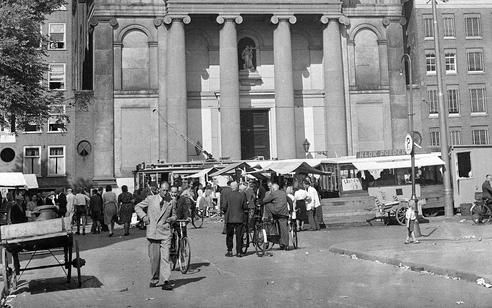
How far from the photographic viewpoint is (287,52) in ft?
148

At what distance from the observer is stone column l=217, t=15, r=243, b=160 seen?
43.3 meters

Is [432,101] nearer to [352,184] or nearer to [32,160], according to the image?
[352,184]

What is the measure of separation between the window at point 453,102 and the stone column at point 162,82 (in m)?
27.3

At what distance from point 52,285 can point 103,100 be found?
33.3 meters

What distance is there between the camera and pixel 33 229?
11.2 metres

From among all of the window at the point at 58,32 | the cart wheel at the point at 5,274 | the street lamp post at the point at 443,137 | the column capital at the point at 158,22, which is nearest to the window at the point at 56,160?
the window at the point at 58,32

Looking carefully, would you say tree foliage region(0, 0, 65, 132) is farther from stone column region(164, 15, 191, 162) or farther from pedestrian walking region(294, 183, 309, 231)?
stone column region(164, 15, 191, 162)

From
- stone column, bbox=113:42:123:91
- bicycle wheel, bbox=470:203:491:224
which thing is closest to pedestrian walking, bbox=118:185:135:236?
bicycle wheel, bbox=470:203:491:224

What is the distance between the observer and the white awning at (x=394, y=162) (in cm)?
2986

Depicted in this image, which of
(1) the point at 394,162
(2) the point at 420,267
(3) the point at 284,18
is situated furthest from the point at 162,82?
(2) the point at 420,267

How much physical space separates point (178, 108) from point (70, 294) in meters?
33.2

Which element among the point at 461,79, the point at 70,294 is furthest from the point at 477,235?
the point at 461,79

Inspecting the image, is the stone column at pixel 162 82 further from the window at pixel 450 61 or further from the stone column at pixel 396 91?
the window at pixel 450 61

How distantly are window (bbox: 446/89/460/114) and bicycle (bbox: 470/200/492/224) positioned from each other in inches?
1397
